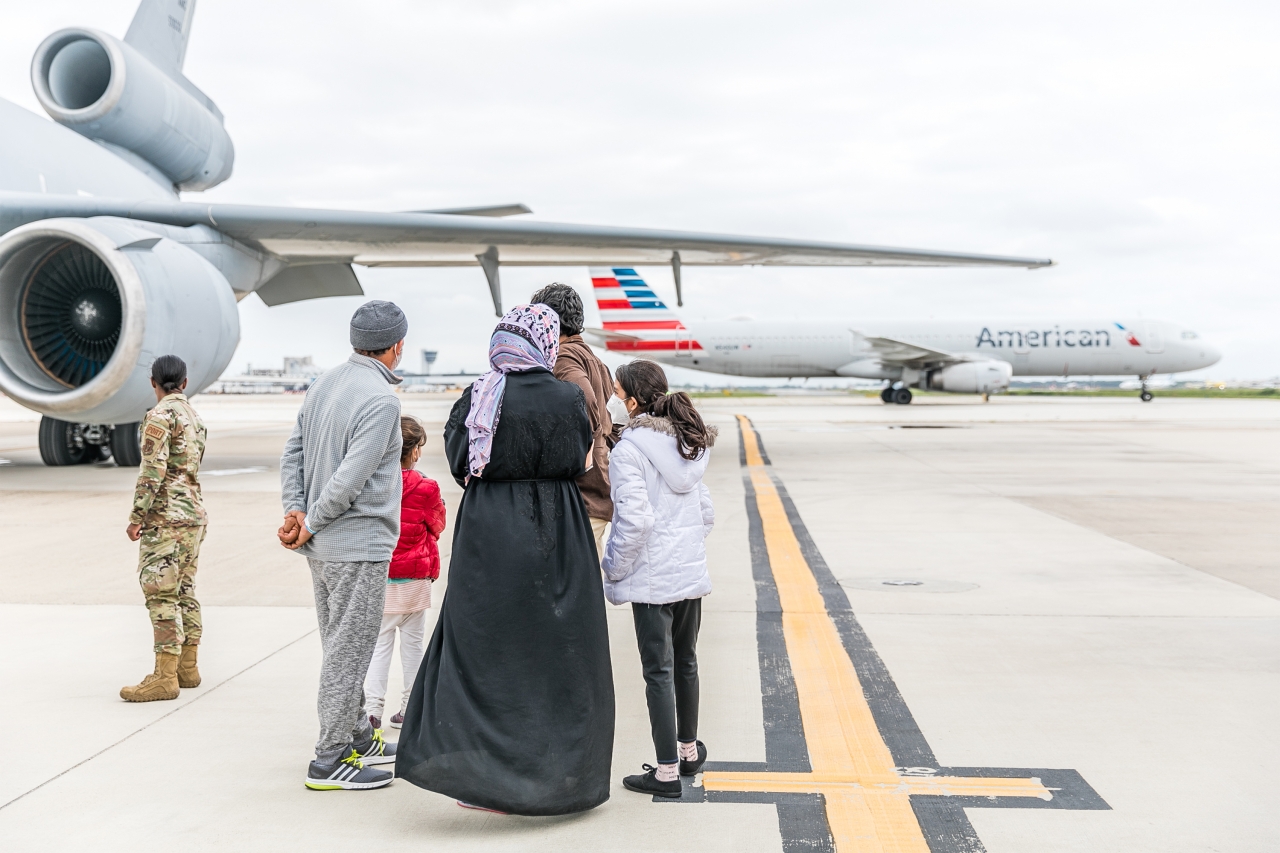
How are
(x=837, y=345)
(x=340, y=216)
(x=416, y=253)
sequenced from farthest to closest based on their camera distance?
(x=837, y=345)
(x=416, y=253)
(x=340, y=216)

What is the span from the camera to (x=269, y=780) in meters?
3.35

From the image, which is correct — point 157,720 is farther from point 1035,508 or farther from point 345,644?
point 1035,508

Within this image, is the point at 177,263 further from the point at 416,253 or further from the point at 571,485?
the point at 571,485

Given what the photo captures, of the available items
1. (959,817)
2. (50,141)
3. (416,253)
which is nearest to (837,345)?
(416,253)

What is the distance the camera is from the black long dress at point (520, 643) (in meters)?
3.06

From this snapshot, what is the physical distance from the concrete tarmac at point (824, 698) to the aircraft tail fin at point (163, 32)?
7729mm

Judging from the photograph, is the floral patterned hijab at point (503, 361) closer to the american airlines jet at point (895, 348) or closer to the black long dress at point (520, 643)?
the black long dress at point (520, 643)

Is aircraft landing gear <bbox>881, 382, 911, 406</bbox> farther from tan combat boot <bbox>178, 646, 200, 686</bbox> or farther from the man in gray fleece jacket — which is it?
the man in gray fleece jacket

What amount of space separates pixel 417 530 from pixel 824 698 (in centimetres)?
180

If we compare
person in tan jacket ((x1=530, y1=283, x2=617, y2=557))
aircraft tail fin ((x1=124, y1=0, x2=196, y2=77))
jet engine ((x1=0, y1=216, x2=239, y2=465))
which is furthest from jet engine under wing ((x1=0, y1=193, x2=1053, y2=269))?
person in tan jacket ((x1=530, y1=283, x2=617, y2=557))

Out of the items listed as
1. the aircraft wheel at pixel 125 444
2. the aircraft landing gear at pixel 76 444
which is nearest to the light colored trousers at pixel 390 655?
the aircraft wheel at pixel 125 444

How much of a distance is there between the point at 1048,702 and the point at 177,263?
366 inches

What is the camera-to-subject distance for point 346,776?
10.9 ft

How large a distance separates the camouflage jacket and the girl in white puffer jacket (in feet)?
6.84
